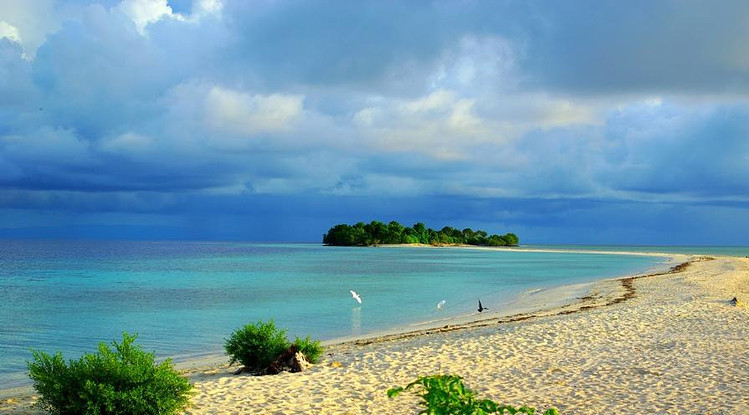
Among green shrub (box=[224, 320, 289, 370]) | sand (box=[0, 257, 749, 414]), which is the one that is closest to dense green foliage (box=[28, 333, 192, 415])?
sand (box=[0, 257, 749, 414])

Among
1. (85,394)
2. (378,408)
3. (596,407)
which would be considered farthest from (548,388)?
(85,394)

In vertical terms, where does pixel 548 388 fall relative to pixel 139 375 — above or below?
below

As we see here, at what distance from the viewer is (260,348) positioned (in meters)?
14.6

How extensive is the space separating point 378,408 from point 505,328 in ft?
→ 36.0

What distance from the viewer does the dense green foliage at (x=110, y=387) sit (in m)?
10.2

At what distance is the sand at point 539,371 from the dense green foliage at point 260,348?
0.45 metres

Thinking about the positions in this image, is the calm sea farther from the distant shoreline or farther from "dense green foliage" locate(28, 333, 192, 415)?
"dense green foliage" locate(28, 333, 192, 415)

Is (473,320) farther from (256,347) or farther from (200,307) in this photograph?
(200,307)

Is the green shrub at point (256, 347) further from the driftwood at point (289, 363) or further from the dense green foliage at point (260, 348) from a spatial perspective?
the driftwood at point (289, 363)

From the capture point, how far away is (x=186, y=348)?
21.3 metres

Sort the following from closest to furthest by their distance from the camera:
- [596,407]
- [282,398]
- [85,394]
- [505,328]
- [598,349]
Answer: [85,394] < [596,407] < [282,398] < [598,349] < [505,328]

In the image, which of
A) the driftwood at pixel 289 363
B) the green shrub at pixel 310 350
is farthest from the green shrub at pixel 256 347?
the green shrub at pixel 310 350

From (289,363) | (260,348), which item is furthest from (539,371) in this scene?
(260,348)

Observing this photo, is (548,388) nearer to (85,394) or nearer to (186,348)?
(85,394)
